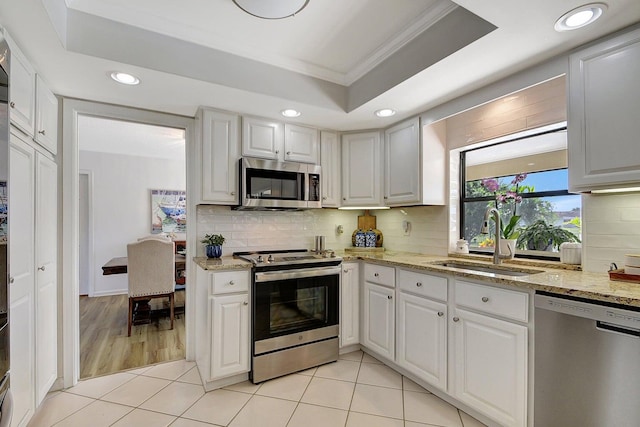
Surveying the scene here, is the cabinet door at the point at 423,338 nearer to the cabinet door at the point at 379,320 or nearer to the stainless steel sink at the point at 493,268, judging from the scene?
the cabinet door at the point at 379,320

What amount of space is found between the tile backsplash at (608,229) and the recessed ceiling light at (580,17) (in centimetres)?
95

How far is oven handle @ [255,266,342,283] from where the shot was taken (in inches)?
91.4

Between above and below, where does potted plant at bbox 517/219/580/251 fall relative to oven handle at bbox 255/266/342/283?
above

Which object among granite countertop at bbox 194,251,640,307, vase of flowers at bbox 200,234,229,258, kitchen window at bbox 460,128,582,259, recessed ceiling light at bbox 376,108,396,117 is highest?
recessed ceiling light at bbox 376,108,396,117

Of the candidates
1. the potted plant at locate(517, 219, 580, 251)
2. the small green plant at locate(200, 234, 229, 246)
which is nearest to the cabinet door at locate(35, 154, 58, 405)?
the small green plant at locate(200, 234, 229, 246)

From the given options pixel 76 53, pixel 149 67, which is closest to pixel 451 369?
pixel 149 67

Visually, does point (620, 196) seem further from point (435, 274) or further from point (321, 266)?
point (321, 266)

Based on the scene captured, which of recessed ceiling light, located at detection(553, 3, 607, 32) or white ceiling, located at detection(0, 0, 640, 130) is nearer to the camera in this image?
recessed ceiling light, located at detection(553, 3, 607, 32)

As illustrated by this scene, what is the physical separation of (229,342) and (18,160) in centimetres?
165

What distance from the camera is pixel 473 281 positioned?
1.87 metres

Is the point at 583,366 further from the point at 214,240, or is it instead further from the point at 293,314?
the point at 214,240

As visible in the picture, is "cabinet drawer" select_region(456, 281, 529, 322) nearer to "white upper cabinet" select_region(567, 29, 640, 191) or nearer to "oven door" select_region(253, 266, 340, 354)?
"white upper cabinet" select_region(567, 29, 640, 191)

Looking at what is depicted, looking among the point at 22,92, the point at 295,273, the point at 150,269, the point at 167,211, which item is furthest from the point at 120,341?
the point at 167,211

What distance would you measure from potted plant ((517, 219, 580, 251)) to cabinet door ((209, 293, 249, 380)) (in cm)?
220
